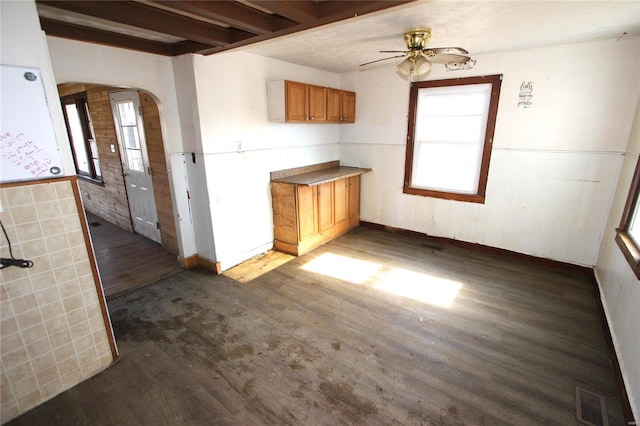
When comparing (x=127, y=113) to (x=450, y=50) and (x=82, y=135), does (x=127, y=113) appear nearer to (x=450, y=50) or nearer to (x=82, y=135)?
(x=82, y=135)

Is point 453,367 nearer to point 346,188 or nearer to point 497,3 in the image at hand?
point 497,3

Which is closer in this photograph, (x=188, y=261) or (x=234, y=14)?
(x=234, y=14)

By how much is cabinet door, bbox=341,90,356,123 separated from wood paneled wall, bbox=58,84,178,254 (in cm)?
251

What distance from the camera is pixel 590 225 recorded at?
11.2 ft

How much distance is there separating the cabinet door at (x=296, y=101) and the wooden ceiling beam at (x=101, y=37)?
51.0 inches

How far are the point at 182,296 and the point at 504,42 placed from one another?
4.21 metres

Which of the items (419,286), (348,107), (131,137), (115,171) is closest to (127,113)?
(131,137)

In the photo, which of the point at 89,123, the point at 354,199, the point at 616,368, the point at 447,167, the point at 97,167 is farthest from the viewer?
the point at 97,167

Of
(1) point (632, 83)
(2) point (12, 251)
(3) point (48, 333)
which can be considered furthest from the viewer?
(1) point (632, 83)

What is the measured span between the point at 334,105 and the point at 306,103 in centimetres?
60

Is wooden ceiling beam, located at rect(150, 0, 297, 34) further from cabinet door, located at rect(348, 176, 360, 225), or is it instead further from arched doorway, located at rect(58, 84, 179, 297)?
cabinet door, located at rect(348, 176, 360, 225)

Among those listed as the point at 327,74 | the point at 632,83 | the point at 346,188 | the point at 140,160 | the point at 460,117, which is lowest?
the point at 346,188

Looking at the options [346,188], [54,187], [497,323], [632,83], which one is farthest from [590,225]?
[54,187]

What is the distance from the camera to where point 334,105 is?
175 inches
